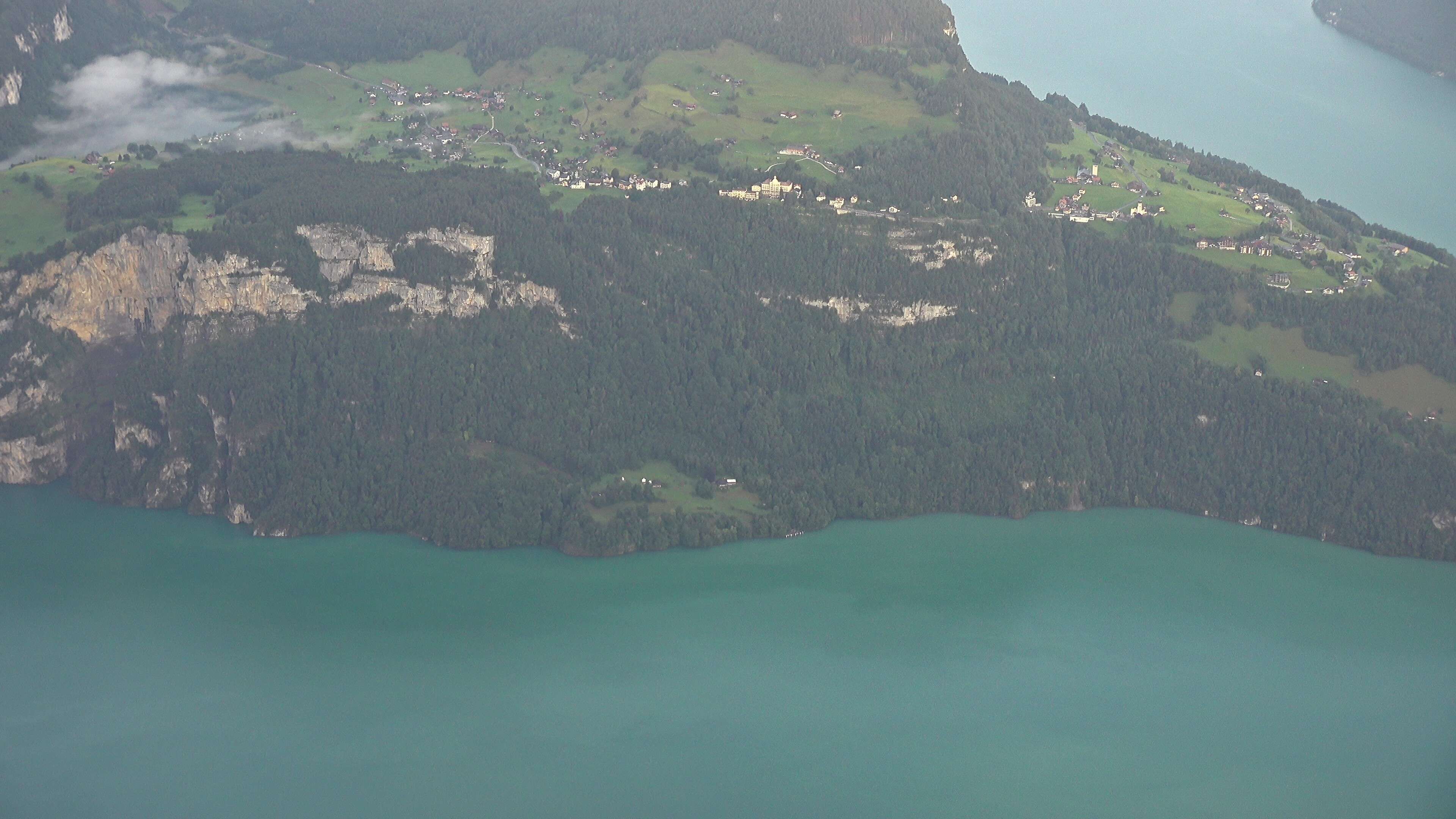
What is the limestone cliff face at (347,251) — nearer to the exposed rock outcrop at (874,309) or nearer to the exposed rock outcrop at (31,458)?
the exposed rock outcrop at (31,458)

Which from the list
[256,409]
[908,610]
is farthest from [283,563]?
[908,610]

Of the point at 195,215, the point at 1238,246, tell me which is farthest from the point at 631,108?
the point at 1238,246

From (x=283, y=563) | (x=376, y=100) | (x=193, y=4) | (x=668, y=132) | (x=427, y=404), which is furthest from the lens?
(x=193, y=4)

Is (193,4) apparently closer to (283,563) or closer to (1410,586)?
(283,563)

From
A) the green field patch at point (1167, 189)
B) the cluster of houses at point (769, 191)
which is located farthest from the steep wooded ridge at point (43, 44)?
the green field patch at point (1167, 189)

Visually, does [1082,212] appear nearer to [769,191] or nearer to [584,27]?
[769,191]
